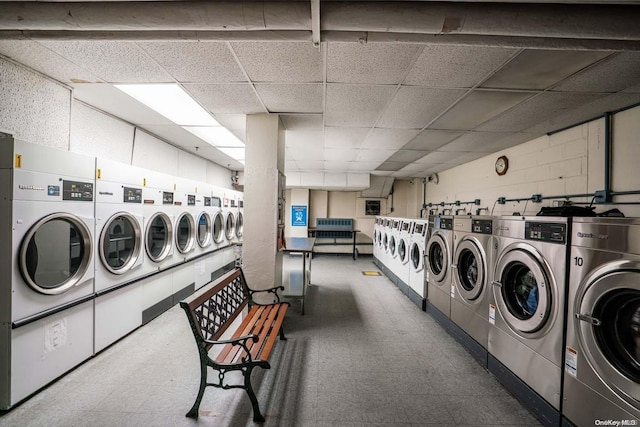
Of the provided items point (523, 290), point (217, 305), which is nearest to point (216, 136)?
point (217, 305)

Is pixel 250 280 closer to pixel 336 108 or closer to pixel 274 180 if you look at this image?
pixel 274 180

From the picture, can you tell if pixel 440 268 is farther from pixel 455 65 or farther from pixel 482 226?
pixel 455 65

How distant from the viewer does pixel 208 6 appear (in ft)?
4.55

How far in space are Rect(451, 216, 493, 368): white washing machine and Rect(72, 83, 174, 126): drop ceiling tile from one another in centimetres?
386

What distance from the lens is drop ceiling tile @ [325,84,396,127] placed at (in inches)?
94.1

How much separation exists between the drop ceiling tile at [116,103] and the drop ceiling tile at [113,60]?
324 mm

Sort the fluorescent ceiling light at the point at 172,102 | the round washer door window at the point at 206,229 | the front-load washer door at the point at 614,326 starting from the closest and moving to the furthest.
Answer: the front-load washer door at the point at 614,326, the fluorescent ceiling light at the point at 172,102, the round washer door window at the point at 206,229

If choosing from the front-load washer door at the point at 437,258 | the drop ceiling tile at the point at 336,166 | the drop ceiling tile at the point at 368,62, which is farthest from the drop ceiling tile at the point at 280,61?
the drop ceiling tile at the point at 336,166

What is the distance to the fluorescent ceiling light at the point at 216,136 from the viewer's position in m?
3.75

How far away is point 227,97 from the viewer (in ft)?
8.55

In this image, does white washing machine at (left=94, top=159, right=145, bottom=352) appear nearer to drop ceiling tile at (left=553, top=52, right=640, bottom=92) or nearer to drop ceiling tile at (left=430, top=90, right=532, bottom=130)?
drop ceiling tile at (left=430, top=90, right=532, bottom=130)

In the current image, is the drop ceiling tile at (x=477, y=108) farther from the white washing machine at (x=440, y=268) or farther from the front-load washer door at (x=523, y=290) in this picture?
the front-load washer door at (x=523, y=290)

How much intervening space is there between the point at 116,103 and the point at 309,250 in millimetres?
2904

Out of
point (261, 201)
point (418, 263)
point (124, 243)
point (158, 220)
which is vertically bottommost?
point (418, 263)
